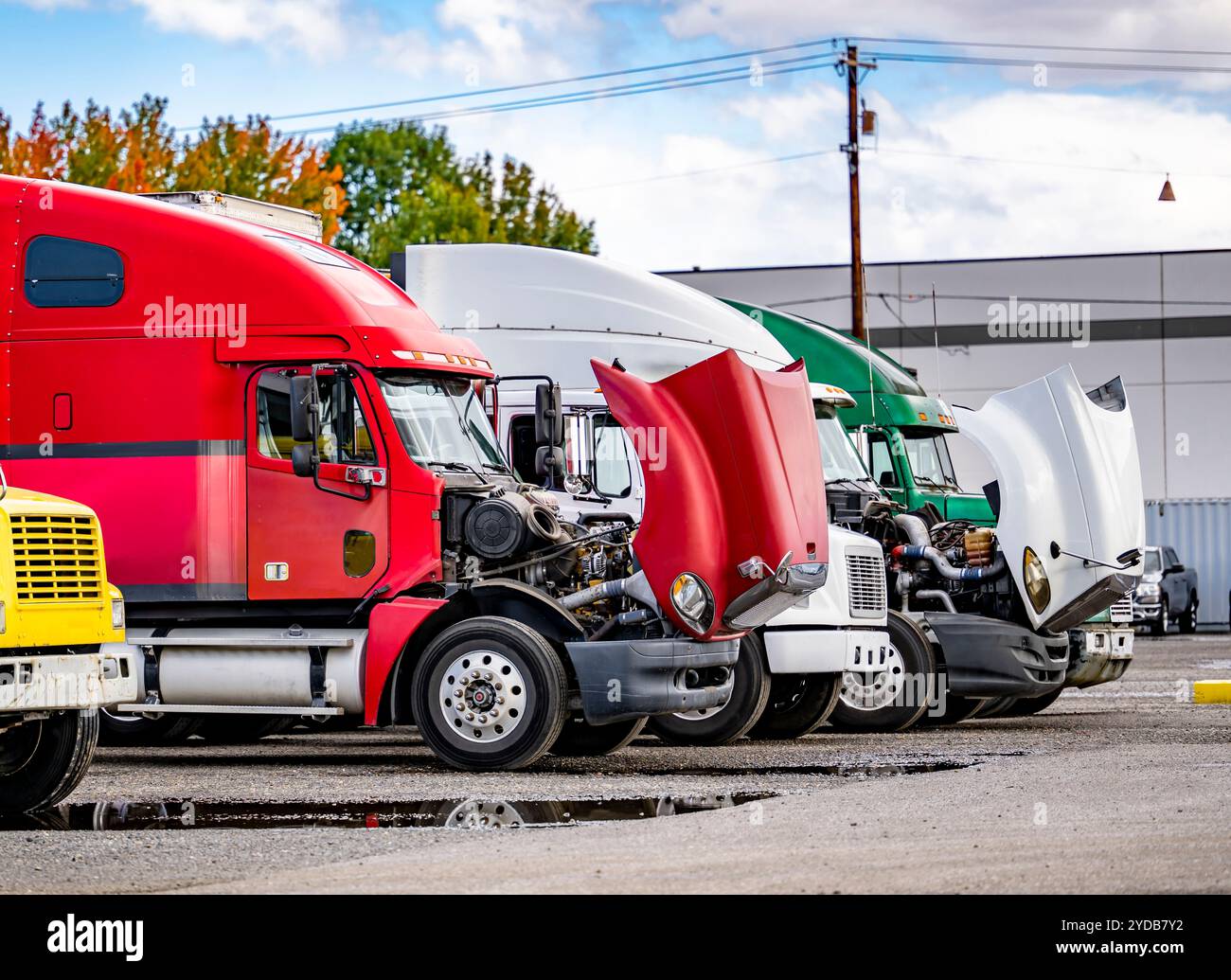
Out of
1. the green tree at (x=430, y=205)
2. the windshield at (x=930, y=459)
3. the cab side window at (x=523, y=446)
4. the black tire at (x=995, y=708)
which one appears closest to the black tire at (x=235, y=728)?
Result: the cab side window at (x=523, y=446)

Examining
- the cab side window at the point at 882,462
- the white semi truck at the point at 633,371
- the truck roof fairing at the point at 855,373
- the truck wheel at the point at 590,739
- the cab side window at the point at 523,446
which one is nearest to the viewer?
the truck wheel at the point at 590,739

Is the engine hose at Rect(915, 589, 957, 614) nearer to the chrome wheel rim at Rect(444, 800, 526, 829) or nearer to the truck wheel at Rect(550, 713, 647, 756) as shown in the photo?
the truck wheel at Rect(550, 713, 647, 756)

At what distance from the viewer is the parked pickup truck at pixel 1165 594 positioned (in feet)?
115

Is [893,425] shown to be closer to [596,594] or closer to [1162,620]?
[596,594]

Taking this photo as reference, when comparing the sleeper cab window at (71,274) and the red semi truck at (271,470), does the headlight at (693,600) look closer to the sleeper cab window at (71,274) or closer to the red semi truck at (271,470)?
the red semi truck at (271,470)

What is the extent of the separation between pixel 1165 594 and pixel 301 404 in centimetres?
2615

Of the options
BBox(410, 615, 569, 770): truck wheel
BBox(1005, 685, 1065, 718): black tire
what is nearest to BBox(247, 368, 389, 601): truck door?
BBox(410, 615, 569, 770): truck wheel

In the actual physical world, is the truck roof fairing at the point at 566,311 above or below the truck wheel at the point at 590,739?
above

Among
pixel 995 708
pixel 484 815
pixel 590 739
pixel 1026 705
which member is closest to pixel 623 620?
pixel 590 739

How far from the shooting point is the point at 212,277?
43.4ft

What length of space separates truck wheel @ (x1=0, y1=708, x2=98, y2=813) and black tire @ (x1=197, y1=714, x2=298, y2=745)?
498 cm

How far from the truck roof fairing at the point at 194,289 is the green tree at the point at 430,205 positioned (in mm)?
37007
